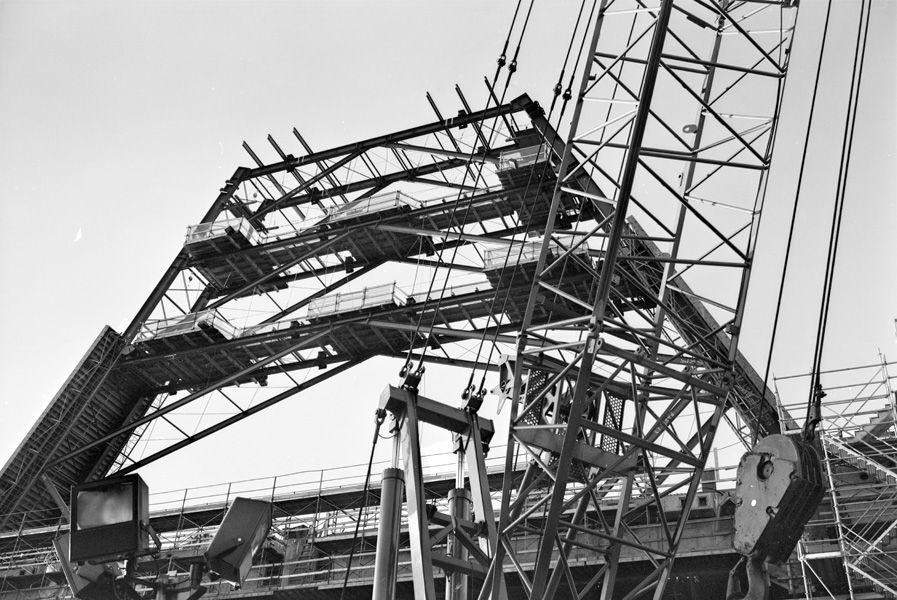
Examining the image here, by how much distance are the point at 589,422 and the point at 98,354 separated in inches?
1244

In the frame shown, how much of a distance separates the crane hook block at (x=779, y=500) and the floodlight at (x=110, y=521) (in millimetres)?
8324

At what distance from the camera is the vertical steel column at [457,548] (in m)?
15.3

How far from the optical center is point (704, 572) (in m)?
27.7

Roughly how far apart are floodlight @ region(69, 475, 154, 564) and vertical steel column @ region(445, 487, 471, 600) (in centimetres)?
541

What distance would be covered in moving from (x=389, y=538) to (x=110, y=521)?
13.1ft

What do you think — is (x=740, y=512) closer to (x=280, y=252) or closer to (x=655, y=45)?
(x=655, y=45)

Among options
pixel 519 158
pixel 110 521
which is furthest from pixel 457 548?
pixel 519 158

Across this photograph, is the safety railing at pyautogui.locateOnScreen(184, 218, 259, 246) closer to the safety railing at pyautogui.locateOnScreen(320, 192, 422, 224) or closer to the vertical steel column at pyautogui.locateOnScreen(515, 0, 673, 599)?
the safety railing at pyautogui.locateOnScreen(320, 192, 422, 224)

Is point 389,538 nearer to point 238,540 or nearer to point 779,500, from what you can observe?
point 238,540

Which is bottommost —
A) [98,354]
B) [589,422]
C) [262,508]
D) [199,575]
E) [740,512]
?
[199,575]

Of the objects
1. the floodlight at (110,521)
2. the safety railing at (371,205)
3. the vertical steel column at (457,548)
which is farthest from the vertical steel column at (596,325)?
the safety railing at (371,205)

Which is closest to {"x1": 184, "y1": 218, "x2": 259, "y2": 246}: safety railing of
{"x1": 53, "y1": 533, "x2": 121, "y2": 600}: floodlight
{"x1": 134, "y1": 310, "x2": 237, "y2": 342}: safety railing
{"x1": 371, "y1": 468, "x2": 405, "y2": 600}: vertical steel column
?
{"x1": 134, "y1": 310, "x2": 237, "y2": 342}: safety railing

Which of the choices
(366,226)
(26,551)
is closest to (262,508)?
(366,226)

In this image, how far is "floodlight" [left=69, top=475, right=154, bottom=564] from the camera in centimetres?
1102
